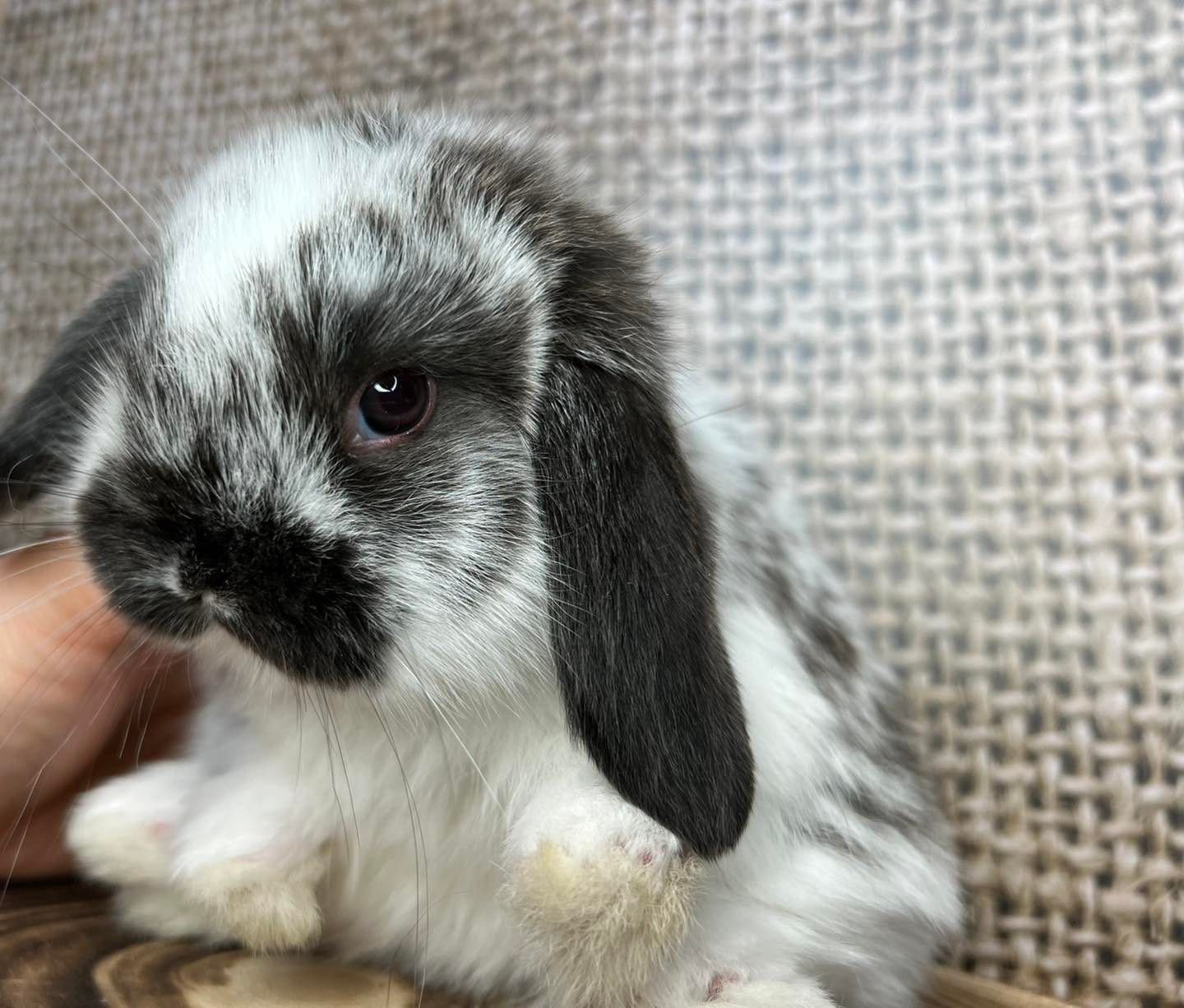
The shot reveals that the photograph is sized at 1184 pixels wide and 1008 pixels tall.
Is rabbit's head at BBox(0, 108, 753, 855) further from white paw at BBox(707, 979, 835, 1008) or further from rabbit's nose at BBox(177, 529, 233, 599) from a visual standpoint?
white paw at BBox(707, 979, 835, 1008)

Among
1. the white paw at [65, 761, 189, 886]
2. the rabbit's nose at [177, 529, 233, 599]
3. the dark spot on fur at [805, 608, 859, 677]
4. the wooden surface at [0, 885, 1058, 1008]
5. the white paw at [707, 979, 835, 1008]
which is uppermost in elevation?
the dark spot on fur at [805, 608, 859, 677]

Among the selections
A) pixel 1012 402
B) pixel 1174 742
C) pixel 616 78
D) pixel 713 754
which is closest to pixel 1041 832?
pixel 1174 742

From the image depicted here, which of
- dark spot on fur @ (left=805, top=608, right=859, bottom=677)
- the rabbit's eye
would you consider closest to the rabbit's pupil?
the rabbit's eye

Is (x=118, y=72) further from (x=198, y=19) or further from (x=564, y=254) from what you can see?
(x=564, y=254)

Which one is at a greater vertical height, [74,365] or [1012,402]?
[1012,402]

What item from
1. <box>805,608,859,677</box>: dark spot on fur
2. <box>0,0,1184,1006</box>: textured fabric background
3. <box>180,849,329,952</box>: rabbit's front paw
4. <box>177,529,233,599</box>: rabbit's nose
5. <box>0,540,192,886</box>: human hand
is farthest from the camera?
<box>0,0,1184,1006</box>: textured fabric background

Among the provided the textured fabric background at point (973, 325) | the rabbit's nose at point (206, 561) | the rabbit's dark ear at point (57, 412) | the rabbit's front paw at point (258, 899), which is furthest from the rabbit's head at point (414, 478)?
the textured fabric background at point (973, 325)
